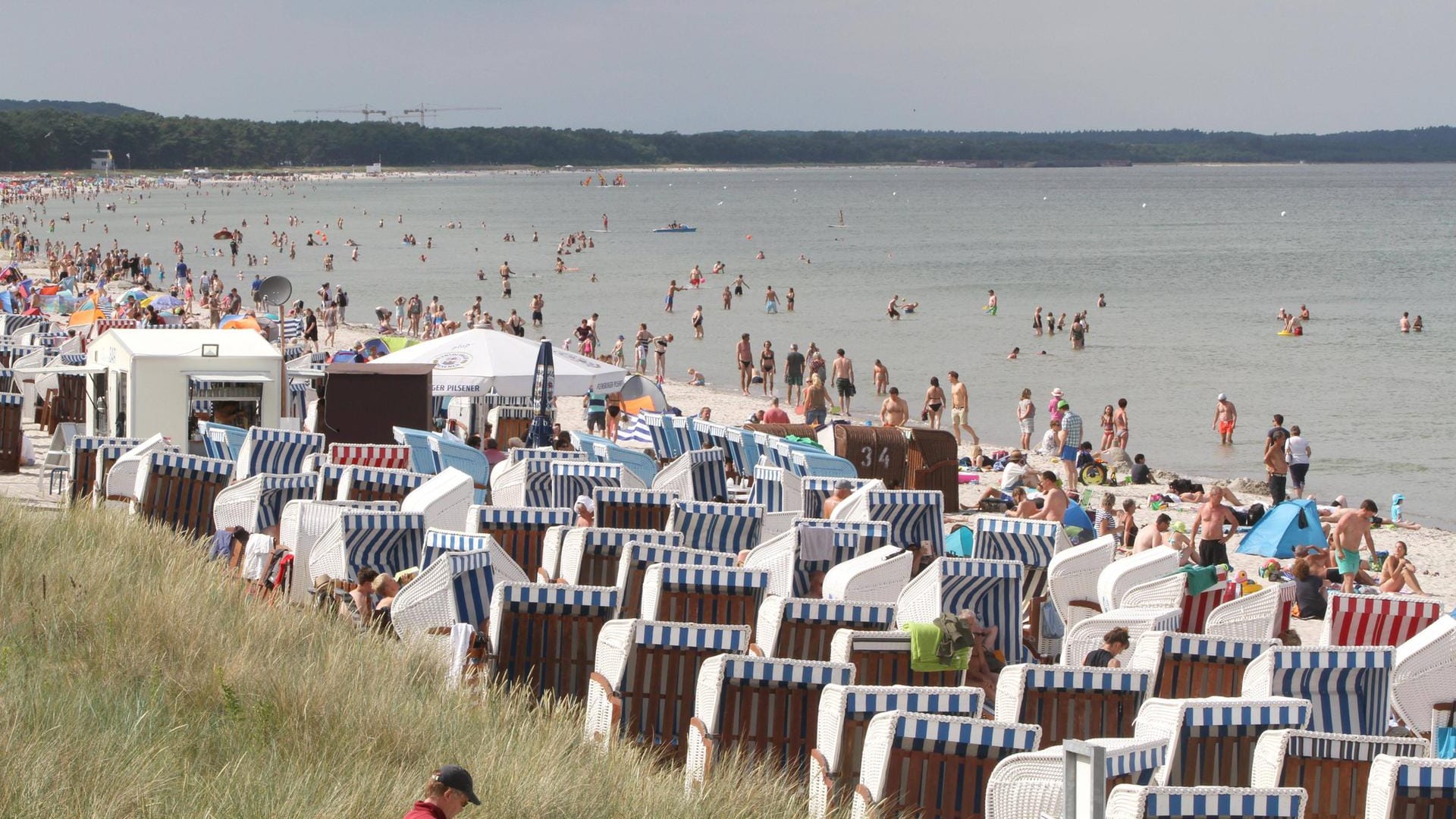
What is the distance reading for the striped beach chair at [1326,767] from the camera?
634 cm

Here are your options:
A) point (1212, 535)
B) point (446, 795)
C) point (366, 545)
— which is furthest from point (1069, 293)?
point (446, 795)

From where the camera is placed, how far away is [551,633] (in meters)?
8.01

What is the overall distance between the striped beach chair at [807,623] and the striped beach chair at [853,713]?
5.42 ft

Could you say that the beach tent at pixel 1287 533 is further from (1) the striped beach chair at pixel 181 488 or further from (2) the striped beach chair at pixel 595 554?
(1) the striped beach chair at pixel 181 488

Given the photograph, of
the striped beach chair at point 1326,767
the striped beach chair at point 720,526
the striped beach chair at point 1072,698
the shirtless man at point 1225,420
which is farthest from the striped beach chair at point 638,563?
the shirtless man at point 1225,420

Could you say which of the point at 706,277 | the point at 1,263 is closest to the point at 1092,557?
the point at 706,277

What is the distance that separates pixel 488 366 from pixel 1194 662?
11.8m

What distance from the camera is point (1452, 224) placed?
107 m

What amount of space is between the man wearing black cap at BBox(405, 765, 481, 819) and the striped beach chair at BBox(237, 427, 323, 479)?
28.4ft

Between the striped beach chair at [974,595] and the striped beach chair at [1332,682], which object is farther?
the striped beach chair at [974,595]

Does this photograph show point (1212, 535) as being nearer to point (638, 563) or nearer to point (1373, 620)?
point (1373, 620)

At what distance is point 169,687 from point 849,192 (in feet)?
607

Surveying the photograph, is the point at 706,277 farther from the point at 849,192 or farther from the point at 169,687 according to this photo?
the point at 849,192

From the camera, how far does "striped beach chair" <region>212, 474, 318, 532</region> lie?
1129cm
